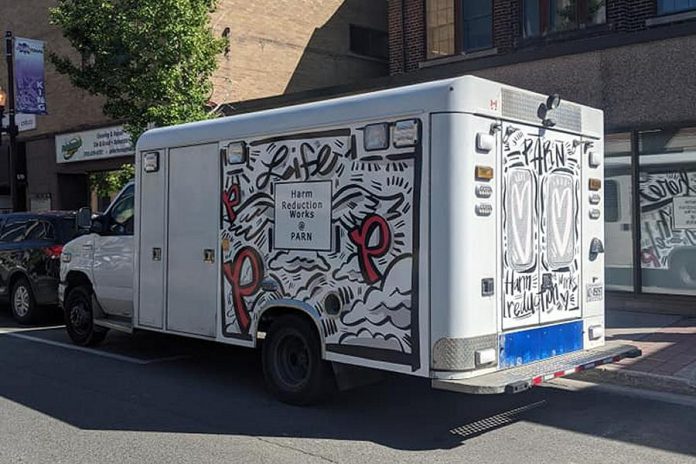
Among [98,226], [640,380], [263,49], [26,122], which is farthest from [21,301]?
[26,122]

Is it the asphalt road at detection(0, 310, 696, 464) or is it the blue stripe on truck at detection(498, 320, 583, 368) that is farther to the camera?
the blue stripe on truck at detection(498, 320, 583, 368)

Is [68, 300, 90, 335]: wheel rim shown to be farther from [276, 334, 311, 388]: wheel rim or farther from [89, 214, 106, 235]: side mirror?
[276, 334, 311, 388]: wheel rim

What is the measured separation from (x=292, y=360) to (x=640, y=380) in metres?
3.54

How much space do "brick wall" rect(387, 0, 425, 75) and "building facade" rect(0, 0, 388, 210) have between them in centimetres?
→ 540

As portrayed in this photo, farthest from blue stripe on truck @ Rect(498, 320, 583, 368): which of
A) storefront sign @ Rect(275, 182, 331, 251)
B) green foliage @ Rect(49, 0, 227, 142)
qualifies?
green foliage @ Rect(49, 0, 227, 142)

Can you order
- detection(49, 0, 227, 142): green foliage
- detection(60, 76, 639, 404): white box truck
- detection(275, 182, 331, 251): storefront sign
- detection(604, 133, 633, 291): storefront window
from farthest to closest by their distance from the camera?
detection(49, 0, 227, 142): green foliage < detection(604, 133, 633, 291): storefront window < detection(275, 182, 331, 251): storefront sign < detection(60, 76, 639, 404): white box truck

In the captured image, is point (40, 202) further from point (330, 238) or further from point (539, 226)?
point (539, 226)

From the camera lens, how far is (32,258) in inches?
465

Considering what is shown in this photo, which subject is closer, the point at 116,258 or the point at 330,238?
the point at 330,238

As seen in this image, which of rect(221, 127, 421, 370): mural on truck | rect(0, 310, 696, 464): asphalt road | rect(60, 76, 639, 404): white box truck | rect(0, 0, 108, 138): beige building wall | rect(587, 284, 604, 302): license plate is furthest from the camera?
rect(0, 0, 108, 138): beige building wall

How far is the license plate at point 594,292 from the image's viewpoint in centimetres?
698

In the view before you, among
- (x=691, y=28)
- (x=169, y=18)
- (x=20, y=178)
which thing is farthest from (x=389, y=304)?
(x=20, y=178)

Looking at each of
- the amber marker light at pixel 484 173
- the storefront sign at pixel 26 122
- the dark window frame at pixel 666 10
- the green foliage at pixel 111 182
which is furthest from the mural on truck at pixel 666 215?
the storefront sign at pixel 26 122

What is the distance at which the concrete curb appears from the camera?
287 inches
